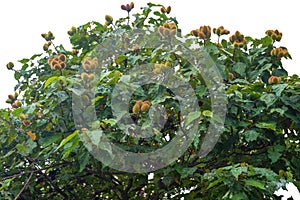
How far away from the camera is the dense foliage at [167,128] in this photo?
2.42 m

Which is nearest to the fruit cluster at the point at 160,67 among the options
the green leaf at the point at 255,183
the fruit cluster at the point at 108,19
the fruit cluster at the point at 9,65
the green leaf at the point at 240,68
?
the green leaf at the point at 240,68

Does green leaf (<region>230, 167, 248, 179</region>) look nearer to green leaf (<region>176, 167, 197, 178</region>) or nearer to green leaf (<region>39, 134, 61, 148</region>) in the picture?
green leaf (<region>176, 167, 197, 178</region>)

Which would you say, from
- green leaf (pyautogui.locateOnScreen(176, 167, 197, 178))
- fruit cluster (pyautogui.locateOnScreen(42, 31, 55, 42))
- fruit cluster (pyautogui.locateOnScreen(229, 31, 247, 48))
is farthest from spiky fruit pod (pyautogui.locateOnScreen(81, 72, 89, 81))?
Answer: fruit cluster (pyautogui.locateOnScreen(42, 31, 55, 42))

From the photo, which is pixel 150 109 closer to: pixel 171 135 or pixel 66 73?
pixel 171 135

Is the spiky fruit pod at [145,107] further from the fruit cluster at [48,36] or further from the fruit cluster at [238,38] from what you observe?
the fruit cluster at [48,36]

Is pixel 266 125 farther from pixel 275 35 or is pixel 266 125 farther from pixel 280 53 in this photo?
pixel 275 35

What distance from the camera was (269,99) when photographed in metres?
2.45

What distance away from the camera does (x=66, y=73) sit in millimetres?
2740

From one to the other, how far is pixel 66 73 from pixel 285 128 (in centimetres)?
128

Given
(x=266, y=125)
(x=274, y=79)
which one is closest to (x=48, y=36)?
(x=274, y=79)

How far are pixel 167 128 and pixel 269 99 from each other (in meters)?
0.62

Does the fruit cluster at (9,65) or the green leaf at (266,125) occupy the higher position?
the fruit cluster at (9,65)

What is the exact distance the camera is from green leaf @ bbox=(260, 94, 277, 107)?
243cm

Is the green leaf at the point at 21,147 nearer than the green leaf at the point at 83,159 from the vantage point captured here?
No
